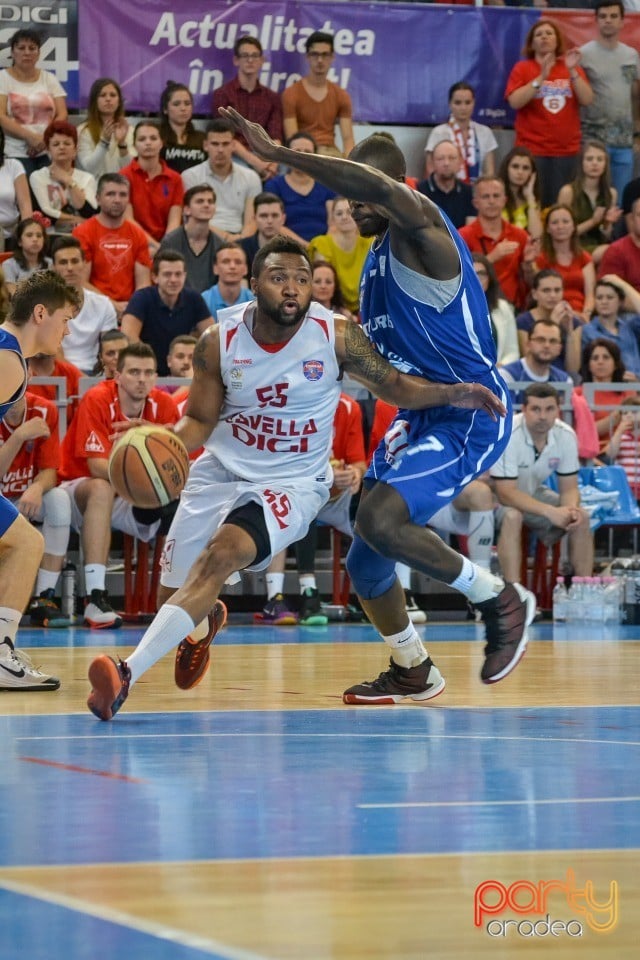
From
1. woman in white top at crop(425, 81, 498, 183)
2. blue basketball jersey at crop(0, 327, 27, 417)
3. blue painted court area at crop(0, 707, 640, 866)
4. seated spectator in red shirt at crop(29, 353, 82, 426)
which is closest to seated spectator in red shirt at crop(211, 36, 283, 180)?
woman in white top at crop(425, 81, 498, 183)

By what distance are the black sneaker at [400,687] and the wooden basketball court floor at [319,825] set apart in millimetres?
75

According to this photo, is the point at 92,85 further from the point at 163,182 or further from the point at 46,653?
the point at 46,653

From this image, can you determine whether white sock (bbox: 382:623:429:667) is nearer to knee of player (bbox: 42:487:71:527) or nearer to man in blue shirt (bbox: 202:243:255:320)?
knee of player (bbox: 42:487:71:527)

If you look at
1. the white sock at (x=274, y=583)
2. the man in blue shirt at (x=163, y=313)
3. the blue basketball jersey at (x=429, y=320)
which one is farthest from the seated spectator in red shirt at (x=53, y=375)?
the blue basketball jersey at (x=429, y=320)

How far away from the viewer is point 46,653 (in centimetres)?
888

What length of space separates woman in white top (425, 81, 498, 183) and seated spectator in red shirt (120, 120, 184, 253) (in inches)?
98.0

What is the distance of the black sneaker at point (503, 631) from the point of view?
645cm

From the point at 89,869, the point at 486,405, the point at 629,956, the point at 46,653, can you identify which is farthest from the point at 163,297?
the point at 629,956

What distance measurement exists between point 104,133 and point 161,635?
8.48 metres

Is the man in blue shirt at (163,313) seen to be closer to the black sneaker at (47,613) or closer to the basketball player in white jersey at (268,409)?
the black sneaker at (47,613)

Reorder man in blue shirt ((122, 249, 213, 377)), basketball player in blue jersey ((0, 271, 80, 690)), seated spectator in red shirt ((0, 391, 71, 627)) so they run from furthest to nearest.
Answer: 1. man in blue shirt ((122, 249, 213, 377))
2. seated spectator in red shirt ((0, 391, 71, 627))
3. basketball player in blue jersey ((0, 271, 80, 690))

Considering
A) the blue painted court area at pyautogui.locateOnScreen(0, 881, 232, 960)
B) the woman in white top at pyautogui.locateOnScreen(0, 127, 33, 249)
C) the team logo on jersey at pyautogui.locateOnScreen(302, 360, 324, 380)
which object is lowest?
the blue painted court area at pyautogui.locateOnScreen(0, 881, 232, 960)

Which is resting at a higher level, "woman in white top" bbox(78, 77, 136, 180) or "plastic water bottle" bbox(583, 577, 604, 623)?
"woman in white top" bbox(78, 77, 136, 180)

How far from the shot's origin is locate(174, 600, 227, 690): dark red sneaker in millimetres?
6738
